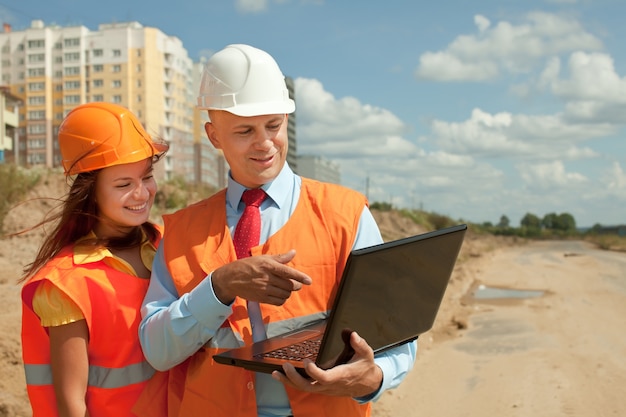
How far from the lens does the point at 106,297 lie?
8.62ft

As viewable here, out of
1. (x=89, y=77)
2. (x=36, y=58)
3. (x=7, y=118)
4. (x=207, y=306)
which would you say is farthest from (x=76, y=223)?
(x=36, y=58)

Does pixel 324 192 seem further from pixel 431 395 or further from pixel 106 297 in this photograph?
pixel 431 395

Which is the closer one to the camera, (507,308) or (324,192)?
(324,192)

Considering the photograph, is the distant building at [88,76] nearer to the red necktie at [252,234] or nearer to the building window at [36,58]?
the building window at [36,58]

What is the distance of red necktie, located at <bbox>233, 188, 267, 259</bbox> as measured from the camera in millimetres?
2438

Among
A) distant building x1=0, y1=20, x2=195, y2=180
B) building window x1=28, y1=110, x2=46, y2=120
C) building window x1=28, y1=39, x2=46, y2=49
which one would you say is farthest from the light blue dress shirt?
building window x1=28, y1=39, x2=46, y2=49

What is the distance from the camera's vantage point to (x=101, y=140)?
2.76m

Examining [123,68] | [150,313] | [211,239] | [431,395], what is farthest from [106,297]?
[123,68]

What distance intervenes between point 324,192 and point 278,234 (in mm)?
245

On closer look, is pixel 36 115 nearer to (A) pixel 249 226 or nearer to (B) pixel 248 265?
(A) pixel 249 226

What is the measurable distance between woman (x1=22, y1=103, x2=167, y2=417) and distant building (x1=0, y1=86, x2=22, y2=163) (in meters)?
39.6

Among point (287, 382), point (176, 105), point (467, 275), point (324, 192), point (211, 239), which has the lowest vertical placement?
point (467, 275)

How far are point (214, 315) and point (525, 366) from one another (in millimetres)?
6821

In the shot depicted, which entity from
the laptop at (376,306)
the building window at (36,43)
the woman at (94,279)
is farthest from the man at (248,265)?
the building window at (36,43)
